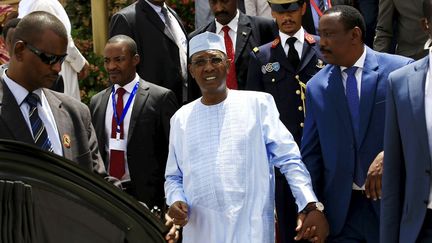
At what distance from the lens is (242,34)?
8609 millimetres

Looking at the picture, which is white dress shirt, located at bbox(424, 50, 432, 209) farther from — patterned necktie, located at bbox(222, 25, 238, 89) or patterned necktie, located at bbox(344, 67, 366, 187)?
patterned necktie, located at bbox(222, 25, 238, 89)

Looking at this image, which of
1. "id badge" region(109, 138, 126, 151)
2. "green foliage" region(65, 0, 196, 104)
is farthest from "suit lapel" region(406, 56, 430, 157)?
"green foliage" region(65, 0, 196, 104)

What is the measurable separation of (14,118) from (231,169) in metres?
1.63

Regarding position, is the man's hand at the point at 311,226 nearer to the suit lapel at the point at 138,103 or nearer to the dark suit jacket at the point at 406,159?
the dark suit jacket at the point at 406,159

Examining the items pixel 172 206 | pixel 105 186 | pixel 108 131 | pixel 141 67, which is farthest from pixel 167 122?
pixel 105 186

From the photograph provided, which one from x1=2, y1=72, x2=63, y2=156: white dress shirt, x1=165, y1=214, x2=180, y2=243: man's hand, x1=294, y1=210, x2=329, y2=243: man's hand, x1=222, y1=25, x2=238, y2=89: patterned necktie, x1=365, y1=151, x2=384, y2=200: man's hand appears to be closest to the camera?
x1=2, y1=72, x2=63, y2=156: white dress shirt

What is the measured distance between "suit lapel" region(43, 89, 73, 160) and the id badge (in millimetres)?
2337

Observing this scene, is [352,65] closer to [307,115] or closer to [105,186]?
[307,115]

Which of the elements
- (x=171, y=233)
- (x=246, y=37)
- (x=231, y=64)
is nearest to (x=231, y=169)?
(x=171, y=233)

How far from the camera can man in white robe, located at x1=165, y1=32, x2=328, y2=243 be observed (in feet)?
20.3

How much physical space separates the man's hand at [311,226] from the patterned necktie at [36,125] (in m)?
1.78

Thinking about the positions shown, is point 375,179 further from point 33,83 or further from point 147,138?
point 147,138

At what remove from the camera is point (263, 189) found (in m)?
6.24

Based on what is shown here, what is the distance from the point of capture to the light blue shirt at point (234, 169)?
6195 millimetres
